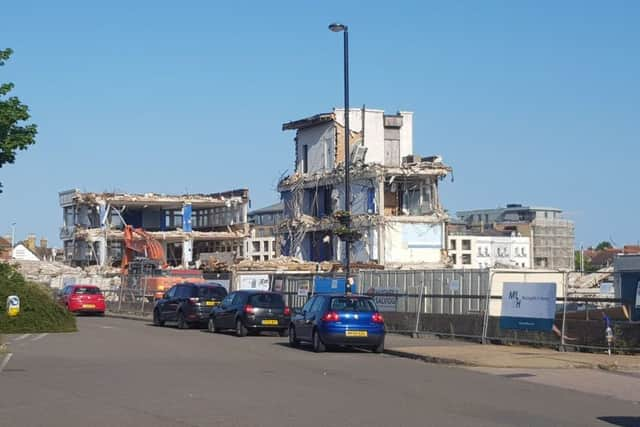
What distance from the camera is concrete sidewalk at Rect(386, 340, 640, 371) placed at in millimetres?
20594

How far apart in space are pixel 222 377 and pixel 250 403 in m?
3.91

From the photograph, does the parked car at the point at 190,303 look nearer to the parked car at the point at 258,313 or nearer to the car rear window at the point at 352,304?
the parked car at the point at 258,313

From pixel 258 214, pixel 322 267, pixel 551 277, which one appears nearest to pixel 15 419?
pixel 551 277

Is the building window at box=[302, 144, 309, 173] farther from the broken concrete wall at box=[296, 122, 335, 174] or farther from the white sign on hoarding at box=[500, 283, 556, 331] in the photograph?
the white sign on hoarding at box=[500, 283, 556, 331]

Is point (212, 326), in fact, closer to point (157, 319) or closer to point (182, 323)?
point (182, 323)

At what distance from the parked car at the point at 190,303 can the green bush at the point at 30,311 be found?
4.47 m

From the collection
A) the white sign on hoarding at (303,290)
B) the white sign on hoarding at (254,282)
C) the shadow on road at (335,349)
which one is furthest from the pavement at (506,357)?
the white sign on hoarding at (254,282)

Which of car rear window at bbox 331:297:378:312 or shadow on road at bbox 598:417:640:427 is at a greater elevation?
car rear window at bbox 331:297:378:312

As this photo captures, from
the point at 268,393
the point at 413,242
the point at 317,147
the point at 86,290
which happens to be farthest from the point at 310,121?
the point at 268,393

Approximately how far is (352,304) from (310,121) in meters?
40.7

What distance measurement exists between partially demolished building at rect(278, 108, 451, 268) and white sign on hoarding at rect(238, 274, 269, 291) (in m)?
16.2

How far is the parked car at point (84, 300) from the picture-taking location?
46312mm

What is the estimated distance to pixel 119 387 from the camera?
647 inches

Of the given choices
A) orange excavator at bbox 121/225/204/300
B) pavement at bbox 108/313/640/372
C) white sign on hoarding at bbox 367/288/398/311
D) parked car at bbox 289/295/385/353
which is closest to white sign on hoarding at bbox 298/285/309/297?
white sign on hoarding at bbox 367/288/398/311
